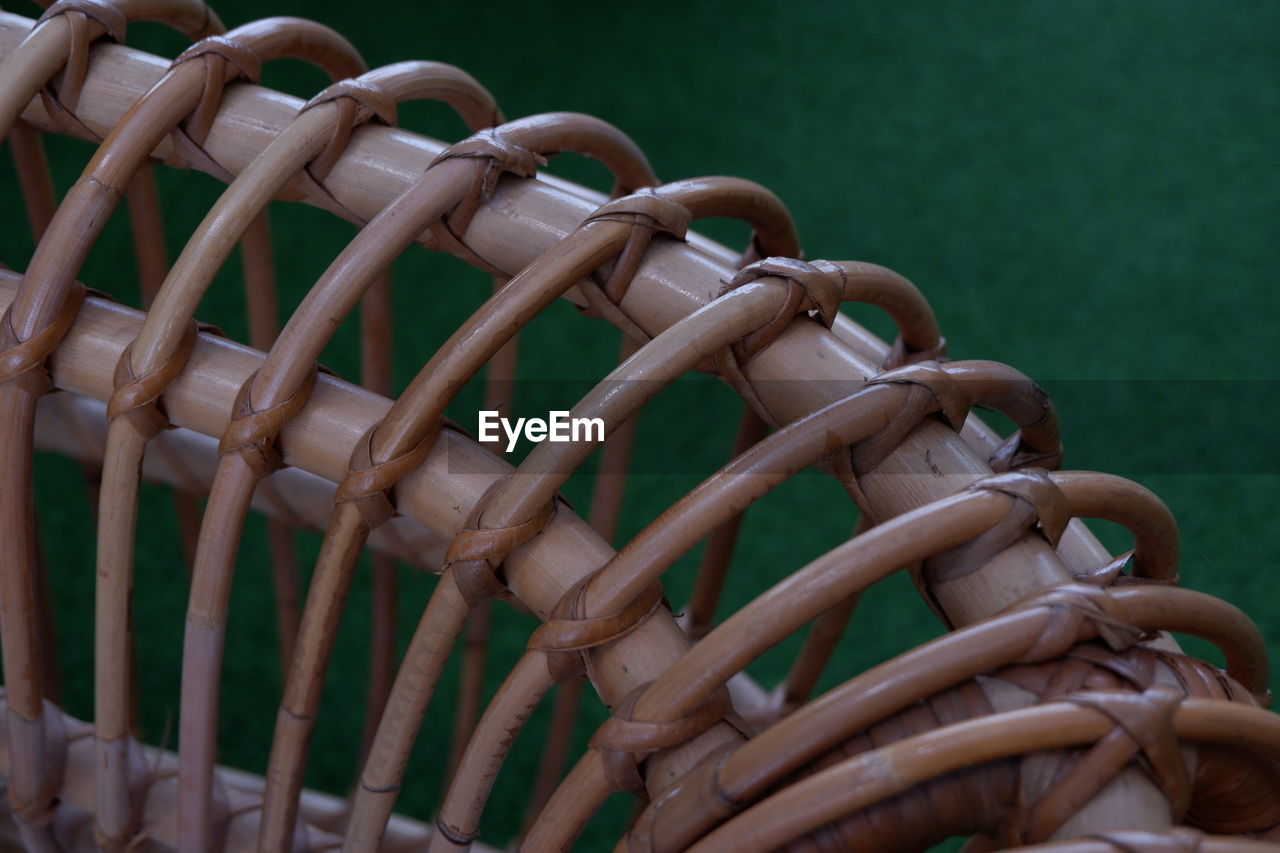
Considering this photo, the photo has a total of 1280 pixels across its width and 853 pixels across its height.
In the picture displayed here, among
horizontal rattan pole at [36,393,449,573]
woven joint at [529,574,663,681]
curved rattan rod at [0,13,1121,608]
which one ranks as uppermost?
curved rattan rod at [0,13,1121,608]

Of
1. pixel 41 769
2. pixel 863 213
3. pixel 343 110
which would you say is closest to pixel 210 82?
pixel 343 110

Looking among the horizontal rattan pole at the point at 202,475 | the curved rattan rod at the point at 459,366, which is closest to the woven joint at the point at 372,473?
the curved rattan rod at the point at 459,366

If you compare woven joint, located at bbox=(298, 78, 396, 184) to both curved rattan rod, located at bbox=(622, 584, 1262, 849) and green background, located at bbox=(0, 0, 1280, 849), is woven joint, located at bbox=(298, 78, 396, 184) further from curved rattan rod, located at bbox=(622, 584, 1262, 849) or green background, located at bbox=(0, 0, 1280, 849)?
green background, located at bbox=(0, 0, 1280, 849)

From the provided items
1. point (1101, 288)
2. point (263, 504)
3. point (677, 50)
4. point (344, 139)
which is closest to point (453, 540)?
point (344, 139)

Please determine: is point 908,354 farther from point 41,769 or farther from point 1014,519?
point 41,769

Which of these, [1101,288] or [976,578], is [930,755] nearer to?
[976,578]

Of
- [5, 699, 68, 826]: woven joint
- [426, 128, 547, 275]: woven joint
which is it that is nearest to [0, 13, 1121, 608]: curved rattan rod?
[426, 128, 547, 275]: woven joint
